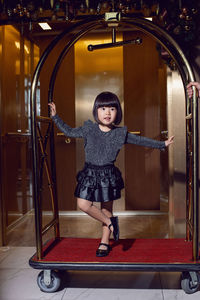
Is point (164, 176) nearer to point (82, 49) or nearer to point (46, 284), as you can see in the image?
point (82, 49)

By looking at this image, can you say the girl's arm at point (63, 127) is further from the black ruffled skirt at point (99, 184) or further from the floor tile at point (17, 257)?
the floor tile at point (17, 257)

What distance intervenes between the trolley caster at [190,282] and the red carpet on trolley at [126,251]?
4.4 inches

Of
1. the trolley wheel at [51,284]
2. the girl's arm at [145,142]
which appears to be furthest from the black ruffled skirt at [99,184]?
the trolley wheel at [51,284]

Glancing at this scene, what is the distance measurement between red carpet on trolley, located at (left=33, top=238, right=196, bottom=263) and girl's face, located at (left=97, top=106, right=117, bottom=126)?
0.81 meters

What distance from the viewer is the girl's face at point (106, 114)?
2.01 metres

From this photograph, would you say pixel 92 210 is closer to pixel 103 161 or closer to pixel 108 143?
pixel 103 161

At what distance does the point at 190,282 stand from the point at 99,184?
782mm

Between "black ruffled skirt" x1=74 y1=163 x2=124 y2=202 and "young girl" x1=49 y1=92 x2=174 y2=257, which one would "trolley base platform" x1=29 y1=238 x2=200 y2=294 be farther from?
"black ruffled skirt" x1=74 y1=163 x2=124 y2=202

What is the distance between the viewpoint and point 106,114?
6.59 ft

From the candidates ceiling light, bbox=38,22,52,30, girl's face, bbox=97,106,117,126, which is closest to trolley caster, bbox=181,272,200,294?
girl's face, bbox=97,106,117,126

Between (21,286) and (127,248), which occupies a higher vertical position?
(127,248)

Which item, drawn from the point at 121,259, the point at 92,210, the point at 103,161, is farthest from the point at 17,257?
the point at 103,161

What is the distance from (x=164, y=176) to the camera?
3.92 metres

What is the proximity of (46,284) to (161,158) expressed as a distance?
2386 millimetres
